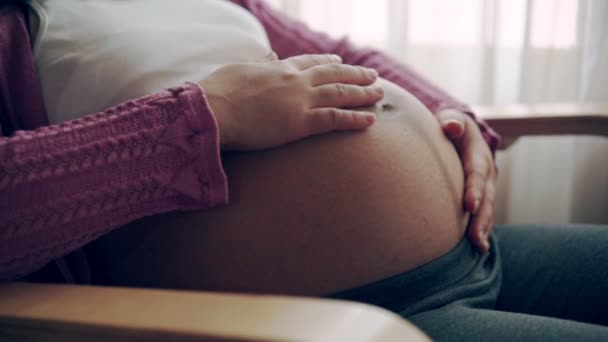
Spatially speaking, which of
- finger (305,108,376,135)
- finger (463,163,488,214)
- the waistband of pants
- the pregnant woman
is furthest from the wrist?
finger (463,163,488,214)

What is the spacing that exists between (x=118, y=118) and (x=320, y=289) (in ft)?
1.03

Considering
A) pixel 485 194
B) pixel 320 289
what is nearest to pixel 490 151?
pixel 485 194

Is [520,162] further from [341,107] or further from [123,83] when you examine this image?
[123,83]

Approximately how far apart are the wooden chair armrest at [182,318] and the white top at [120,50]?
0.31 meters

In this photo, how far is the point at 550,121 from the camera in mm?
1098

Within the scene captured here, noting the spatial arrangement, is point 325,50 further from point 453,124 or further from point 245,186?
point 245,186

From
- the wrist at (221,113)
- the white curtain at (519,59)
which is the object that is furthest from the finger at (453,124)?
the white curtain at (519,59)

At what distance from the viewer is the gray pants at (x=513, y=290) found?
660mm

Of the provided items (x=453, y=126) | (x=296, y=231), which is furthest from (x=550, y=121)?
(x=296, y=231)

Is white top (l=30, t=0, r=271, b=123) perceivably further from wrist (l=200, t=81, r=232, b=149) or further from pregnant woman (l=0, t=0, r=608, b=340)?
wrist (l=200, t=81, r=232, b=149)

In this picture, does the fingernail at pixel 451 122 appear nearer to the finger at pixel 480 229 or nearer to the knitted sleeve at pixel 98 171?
the finger at pixel 480 229

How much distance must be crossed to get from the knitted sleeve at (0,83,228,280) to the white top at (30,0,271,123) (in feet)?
0.50

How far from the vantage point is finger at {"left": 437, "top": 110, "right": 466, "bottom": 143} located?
91 cm

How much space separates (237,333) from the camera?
0.38 m
